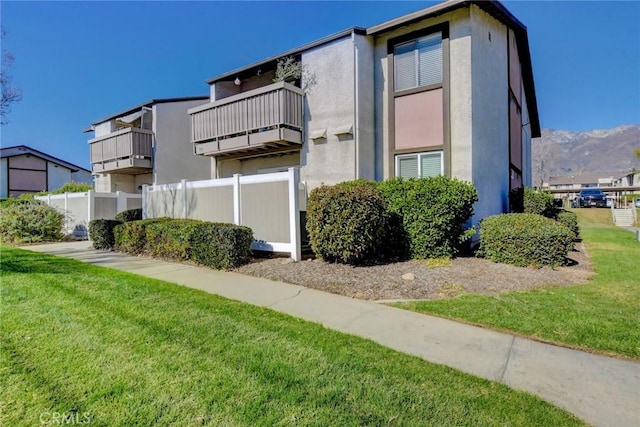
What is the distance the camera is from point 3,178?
28.2 metres

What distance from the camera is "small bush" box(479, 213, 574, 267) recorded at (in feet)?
25.1

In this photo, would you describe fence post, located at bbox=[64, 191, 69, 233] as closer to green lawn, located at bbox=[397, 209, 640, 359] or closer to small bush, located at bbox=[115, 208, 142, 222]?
small bush, located at bbox=[115, 208, 142, 222]

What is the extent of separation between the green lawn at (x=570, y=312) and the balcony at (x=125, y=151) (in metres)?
16.2

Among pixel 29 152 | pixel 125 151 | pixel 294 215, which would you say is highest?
pixel 29 152

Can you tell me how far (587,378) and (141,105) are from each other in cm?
2008

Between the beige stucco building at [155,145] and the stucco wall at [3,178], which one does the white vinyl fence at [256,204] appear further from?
the stucco wall at [3,178]

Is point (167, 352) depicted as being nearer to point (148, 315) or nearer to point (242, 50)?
point (148, 315)

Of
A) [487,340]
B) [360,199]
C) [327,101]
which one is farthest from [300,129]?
[487,340]

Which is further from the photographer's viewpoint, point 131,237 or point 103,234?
point 103,234

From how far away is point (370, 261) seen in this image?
8.35 m

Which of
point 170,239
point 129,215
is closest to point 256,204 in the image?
point 170,239

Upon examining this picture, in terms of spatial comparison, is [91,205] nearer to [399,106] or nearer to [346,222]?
[346,222]

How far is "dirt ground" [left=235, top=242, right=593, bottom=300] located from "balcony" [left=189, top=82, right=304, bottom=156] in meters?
5.24

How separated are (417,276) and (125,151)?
16.2 m
